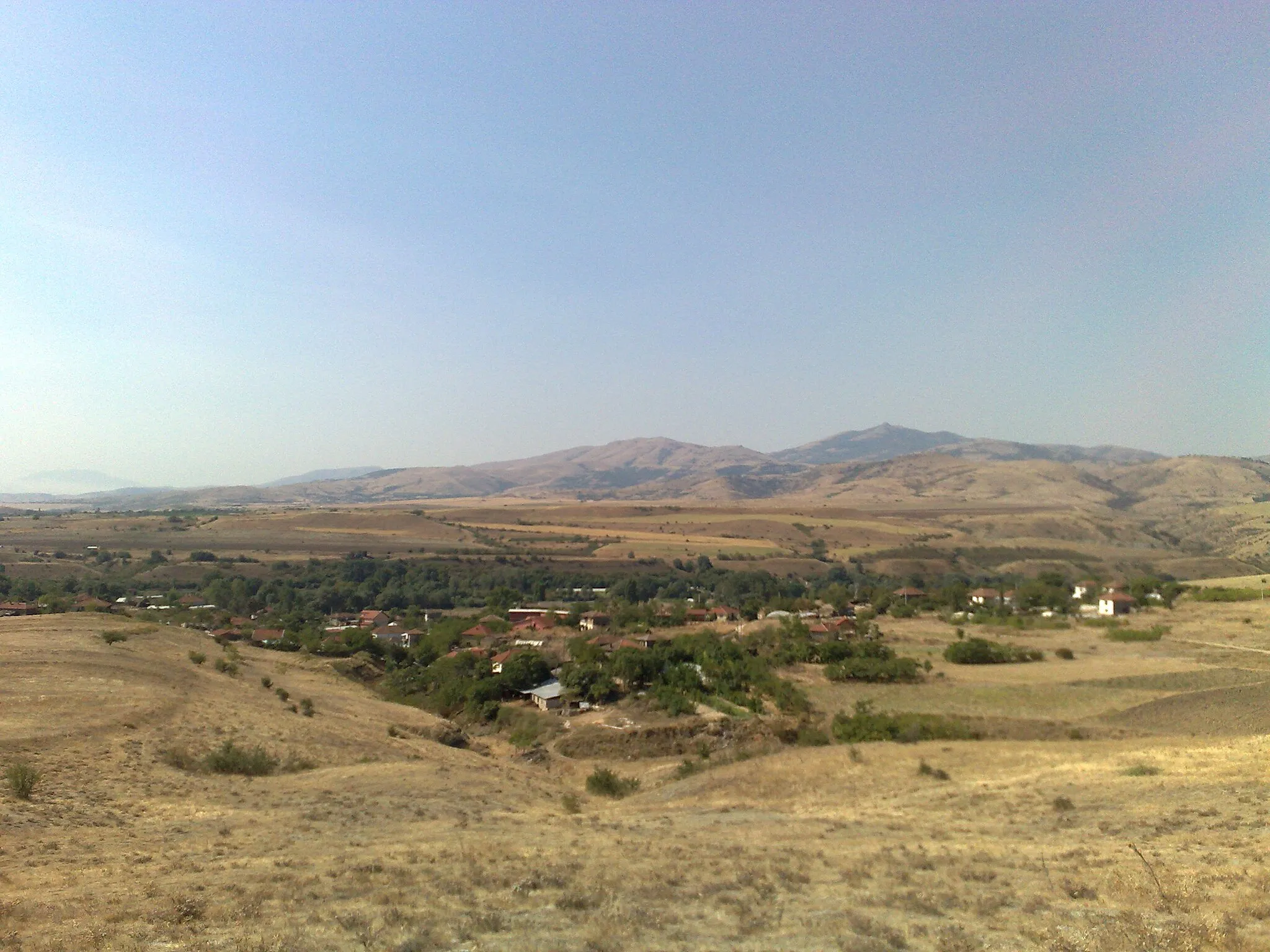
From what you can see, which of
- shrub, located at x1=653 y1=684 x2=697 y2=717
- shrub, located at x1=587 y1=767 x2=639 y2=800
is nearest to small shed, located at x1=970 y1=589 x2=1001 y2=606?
shrub, located at x1=653 y1=684 x2=697 y2=717

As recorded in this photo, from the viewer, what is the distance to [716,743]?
103 feet

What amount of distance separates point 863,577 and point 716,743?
66075mm

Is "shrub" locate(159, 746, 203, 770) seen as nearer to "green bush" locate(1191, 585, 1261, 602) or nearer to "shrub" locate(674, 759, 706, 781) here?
"shrub" locate(674, 759, 706, 781)

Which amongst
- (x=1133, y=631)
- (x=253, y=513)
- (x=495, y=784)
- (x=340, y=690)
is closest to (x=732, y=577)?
(x=1133, y=631)

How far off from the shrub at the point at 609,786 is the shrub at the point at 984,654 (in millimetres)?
27089

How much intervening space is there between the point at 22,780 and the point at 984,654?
44.8 m

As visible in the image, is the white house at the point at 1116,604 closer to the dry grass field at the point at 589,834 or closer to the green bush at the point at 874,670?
the green bush at the point at 874,670

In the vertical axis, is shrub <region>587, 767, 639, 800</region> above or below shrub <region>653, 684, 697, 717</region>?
above

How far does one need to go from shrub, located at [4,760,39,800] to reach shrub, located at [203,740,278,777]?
193 inches

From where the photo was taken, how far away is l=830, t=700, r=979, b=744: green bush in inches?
1137

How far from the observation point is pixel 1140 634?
49.3 meters

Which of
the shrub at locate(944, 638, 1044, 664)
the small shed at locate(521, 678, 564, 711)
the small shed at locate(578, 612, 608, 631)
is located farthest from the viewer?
the small shed at locate(578, 612, 608, 631)

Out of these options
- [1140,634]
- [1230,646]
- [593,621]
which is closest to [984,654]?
[1140,634]

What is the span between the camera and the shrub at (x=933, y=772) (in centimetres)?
2195
